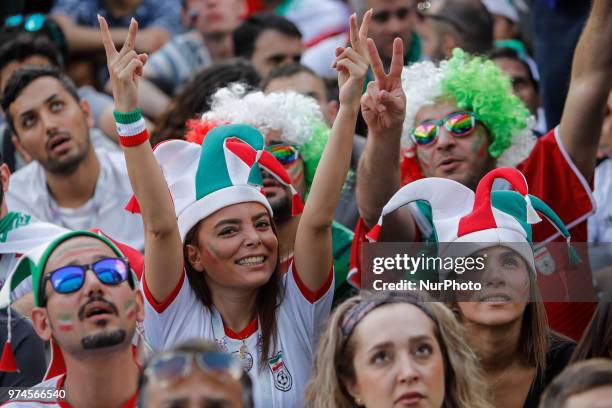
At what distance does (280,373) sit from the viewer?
14.1 ft

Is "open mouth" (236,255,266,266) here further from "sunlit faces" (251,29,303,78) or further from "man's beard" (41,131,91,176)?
"sunlit faces" (251,29,303,78)

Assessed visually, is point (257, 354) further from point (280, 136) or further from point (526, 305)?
point (280, 136)

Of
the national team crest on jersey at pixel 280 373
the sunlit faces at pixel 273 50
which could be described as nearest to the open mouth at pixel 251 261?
the national team crest on jersey at pixel 280 373

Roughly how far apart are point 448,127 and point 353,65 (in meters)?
0.96

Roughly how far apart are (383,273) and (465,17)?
3.17m

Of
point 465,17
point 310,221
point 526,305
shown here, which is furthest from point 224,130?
point 465,17

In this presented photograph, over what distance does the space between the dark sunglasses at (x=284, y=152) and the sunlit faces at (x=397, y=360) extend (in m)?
1.64

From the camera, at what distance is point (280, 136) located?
5465 mm

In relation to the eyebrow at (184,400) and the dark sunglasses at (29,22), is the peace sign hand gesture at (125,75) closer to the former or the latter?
the eyebrow at (184,400)

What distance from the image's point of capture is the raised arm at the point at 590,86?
472 cm

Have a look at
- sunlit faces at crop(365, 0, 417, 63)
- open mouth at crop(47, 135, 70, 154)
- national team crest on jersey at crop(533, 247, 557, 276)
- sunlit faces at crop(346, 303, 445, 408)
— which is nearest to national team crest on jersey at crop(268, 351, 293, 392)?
sunlit faces at crop(346, 303, 445, 408)

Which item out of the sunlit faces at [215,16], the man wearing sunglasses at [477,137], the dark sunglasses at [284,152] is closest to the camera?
the man wearing sunglasses at [477,137]

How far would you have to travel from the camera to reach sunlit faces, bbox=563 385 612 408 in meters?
3.29

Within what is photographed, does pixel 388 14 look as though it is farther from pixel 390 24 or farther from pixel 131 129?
pixel 131 129
